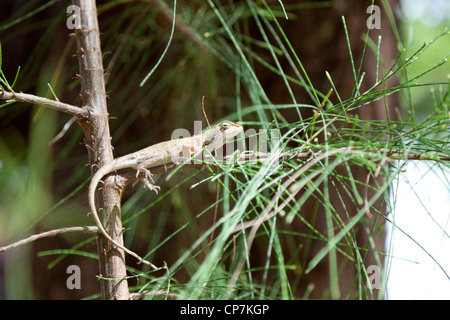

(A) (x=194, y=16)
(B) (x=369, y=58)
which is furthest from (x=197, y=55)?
(B) (x=369, y=58)

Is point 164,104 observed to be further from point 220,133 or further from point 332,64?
point 332,64

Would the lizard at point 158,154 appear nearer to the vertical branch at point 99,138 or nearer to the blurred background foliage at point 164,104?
the vertical branch at point 99,138

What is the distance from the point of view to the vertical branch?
765 mm

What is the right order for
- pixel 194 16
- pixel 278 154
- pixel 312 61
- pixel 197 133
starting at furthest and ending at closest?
pixel 312 61
pixel 197 133
pixel 194 16
pixel 278 154

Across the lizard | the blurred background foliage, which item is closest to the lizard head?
the lizard

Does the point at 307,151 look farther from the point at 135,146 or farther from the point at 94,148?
the point at 135,146

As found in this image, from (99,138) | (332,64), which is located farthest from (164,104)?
(99,138)

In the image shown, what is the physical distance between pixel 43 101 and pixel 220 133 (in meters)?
0.64

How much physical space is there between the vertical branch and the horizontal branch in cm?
2

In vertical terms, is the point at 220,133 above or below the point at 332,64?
below

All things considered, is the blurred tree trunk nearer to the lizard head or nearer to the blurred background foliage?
the blurred background foliage

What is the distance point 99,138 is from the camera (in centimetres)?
80

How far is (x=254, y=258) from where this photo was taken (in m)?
1.76
